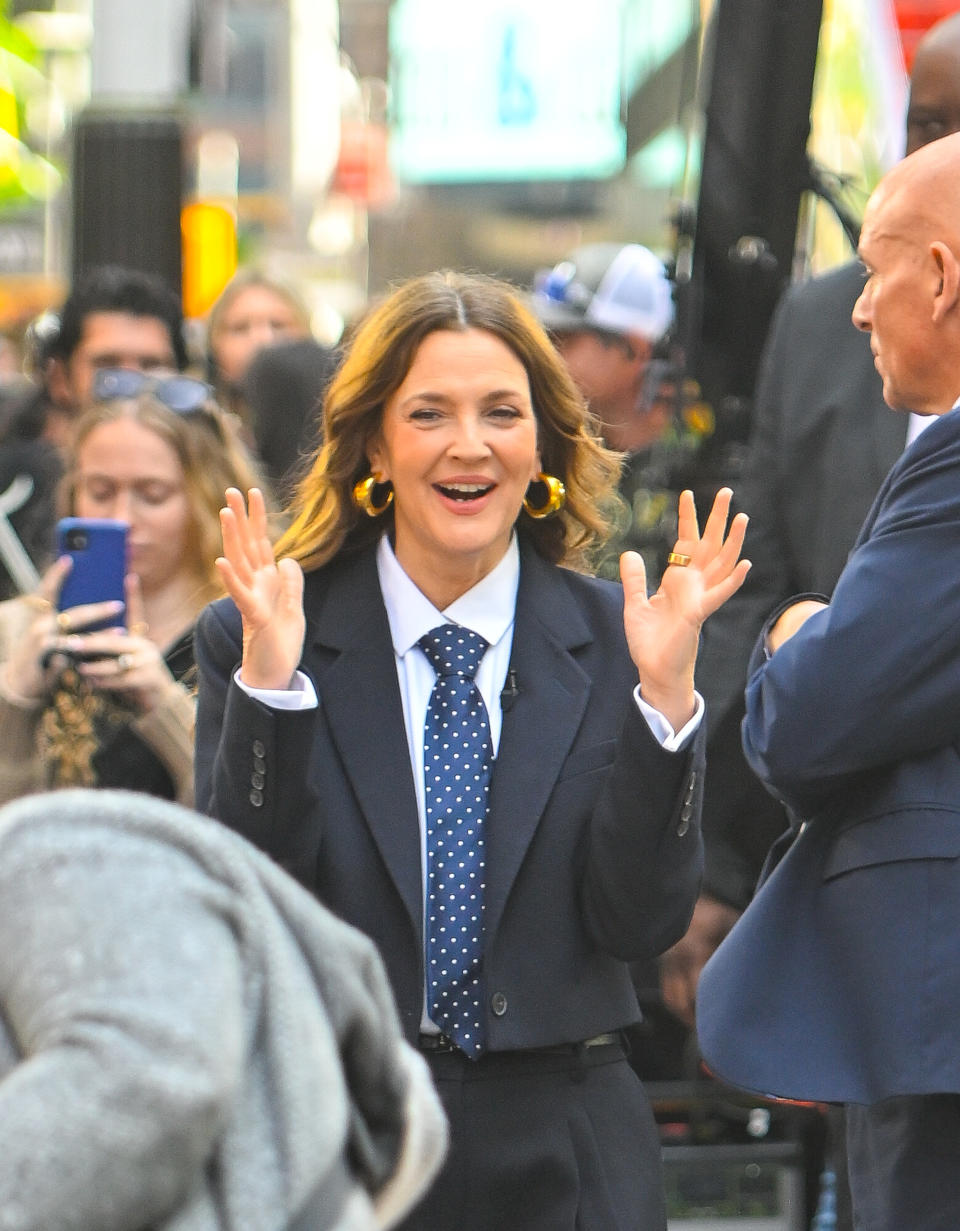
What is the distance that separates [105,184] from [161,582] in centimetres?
471

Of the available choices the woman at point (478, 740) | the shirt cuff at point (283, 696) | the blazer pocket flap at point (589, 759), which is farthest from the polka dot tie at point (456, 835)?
the shirt cuff at point (283, 696)

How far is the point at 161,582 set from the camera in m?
5.14

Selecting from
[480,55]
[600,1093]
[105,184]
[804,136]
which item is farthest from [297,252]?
[600,1093]

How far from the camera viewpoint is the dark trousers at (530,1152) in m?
3.52

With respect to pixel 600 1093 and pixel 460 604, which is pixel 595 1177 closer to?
pixel 600 1093

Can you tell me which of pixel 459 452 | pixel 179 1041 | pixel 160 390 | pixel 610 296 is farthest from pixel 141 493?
pixel 179 1041

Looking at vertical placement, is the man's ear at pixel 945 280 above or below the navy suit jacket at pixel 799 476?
above

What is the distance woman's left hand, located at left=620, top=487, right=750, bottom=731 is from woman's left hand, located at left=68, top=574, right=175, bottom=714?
1.33 m

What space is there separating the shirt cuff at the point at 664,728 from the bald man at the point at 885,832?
0.14 meters

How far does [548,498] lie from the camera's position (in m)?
4.04

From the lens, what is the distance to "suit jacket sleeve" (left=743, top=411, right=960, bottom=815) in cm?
319

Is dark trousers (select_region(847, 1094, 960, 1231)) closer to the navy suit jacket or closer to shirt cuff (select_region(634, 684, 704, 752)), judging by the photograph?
shirt cuff (select_region(634, 684, 704, 752))

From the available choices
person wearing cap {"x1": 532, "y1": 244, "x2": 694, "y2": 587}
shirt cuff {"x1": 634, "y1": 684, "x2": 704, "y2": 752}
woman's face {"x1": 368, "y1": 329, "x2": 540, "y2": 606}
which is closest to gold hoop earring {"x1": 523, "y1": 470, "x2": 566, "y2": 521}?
woman's face {"x1": 368, "y1": 329, "x2": 540, "y2": 606}

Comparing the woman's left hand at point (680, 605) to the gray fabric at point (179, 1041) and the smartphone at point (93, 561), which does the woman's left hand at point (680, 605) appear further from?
the smartphone at point (93, 561)
